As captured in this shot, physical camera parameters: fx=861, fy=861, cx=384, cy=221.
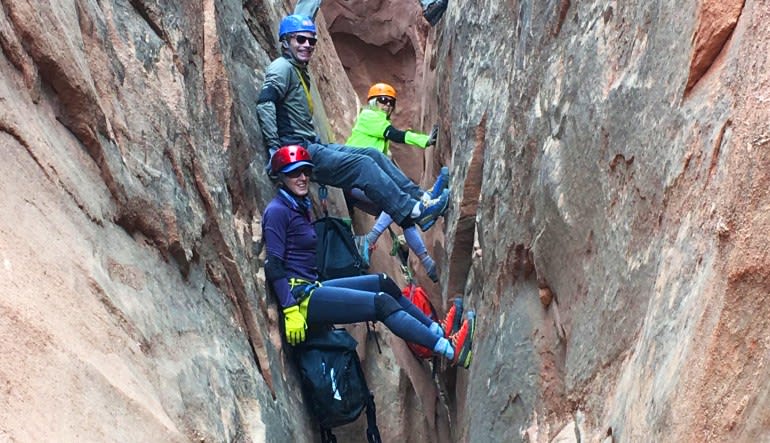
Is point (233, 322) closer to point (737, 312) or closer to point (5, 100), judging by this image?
point (5, 100)

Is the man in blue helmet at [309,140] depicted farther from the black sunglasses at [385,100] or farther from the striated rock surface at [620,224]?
the black sunglasses at [385,100]

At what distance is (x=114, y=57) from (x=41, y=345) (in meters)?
2.42

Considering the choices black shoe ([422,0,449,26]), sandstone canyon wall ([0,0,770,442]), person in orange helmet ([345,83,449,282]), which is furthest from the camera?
black shoe ([422,0,449,26])

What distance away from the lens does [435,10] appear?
9.14 metres

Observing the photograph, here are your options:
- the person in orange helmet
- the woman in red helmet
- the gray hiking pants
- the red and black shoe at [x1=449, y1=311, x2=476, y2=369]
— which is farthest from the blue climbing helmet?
the red and black shoe at [x1=449, y1=311, x2=476, y2=369]

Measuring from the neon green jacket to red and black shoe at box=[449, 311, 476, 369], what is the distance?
276cm

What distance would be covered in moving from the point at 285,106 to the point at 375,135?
155cm

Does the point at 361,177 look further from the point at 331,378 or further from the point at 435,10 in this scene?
the point at 435,10

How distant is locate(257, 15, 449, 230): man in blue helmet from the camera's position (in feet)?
21.9

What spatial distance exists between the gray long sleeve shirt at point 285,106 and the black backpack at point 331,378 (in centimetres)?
172

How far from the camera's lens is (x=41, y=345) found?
266 cm

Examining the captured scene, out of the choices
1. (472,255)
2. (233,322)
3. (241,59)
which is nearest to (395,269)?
(472,255)

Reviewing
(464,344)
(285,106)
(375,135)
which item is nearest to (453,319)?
(464,344)

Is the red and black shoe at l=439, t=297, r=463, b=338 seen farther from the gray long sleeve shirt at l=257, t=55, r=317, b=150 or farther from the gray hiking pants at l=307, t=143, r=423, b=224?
the gray long sleeve shirt at l=257, t=55, r=317, b=150
